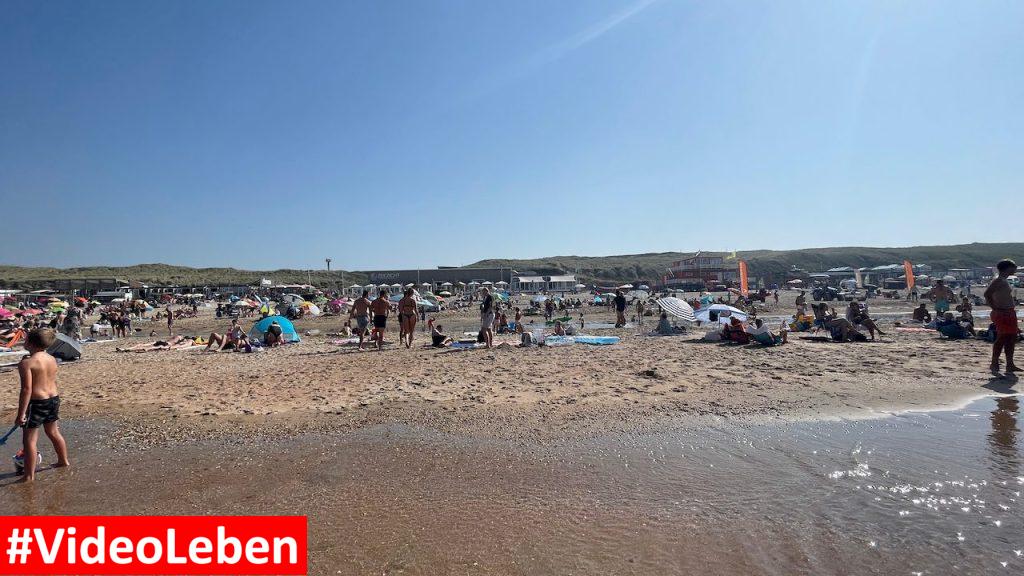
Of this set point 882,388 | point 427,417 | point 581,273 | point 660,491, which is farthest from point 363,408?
point 581,273

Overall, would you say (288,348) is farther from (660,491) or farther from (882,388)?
(882,388)

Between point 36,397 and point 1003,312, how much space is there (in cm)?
1142

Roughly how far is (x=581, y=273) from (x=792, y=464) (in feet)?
327

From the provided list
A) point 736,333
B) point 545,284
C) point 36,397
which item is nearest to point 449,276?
Result: point 545,284

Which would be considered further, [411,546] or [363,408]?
[363,408]

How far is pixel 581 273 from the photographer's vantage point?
103000mm

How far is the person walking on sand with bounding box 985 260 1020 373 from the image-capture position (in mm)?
7070

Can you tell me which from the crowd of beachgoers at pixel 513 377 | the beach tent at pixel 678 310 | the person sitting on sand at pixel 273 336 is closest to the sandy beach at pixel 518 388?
the crowd of beachgoers at pixel 513 377

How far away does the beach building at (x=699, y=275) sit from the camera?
2702 inches

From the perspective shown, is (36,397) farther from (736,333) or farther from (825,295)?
(825,295)

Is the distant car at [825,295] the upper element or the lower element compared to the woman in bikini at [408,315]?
lower

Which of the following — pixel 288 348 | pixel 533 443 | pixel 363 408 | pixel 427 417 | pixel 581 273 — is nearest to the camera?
pixel 533 443

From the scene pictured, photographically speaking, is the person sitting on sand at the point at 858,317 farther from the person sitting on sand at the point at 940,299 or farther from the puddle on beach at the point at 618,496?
the puddle on beach at the point at 618,496

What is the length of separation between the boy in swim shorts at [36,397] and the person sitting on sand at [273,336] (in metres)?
9.16
